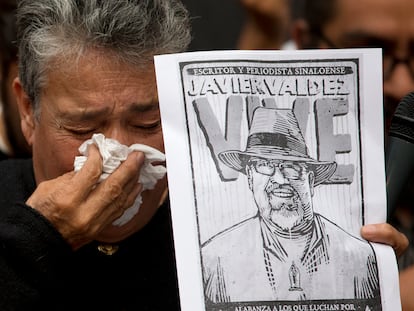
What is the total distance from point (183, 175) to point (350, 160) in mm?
292

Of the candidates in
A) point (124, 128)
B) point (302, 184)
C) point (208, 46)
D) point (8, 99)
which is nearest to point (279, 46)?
point (208, 46)

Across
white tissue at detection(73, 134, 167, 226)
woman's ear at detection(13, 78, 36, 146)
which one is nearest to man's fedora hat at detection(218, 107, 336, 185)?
white tissue at detection(73, 134, 167, 226)

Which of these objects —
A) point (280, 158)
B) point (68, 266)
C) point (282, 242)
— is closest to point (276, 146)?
point (280, 158)

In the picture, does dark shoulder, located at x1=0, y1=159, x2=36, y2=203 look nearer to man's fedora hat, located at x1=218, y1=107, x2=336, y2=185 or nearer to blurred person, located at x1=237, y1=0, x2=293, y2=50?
man's fedora hat, located at x1=218, y1=107, x2=336, y2=185

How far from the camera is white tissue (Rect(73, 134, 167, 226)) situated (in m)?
1.99

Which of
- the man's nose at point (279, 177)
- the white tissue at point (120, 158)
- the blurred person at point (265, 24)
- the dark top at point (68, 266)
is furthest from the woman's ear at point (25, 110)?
the blurred person at point (265, 24)

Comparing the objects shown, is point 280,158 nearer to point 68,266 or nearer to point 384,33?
point 68,266

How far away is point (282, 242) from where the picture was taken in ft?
5.96

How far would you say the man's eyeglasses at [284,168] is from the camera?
1.84 m

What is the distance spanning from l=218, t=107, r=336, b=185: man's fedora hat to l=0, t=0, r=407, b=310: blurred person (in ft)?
0.45

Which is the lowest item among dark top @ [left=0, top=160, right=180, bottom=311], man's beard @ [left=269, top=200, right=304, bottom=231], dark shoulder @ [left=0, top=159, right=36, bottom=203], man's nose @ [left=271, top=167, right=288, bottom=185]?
dark top @ [left=0, top=160, right=180, bottom=311]

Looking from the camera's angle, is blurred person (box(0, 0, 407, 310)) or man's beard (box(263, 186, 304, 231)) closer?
man's beard (box(263, 186, 304, 231))

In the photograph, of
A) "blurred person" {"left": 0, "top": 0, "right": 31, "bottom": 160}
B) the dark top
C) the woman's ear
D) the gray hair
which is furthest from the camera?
"blurred person" {"left": 0, "top": 0, "right": 31, "bottom": 160}

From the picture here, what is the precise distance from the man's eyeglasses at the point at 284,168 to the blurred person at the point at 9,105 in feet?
3.51
